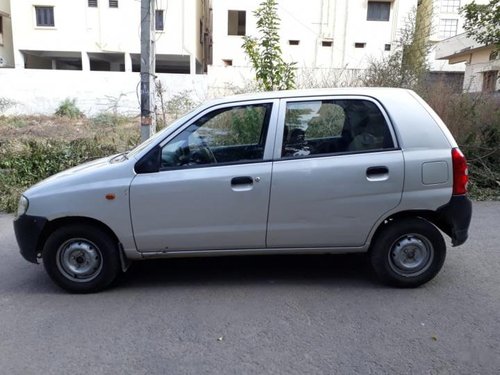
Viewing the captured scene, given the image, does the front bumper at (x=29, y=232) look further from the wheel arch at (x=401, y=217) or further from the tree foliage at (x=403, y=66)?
the tree foliage at (x=403, y=66)

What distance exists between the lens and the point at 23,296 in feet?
13.6

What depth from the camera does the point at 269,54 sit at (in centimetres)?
901

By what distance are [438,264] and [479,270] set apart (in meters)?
0.83

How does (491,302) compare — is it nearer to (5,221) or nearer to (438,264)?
(438,264)

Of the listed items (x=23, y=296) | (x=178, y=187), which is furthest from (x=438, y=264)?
(x=23, y=296)

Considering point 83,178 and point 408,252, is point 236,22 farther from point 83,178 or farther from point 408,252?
point 408,252

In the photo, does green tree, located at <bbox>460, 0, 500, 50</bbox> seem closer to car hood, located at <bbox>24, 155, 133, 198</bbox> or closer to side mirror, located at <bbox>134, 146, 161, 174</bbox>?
side mirror, located at <bbox>134, 146, 161, 174</bbox>

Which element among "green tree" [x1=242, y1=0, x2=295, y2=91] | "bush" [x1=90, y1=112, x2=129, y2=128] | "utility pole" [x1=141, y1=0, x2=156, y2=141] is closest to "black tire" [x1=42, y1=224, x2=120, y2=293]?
"utility pole" [x1=141, y1=0, x2=156, y2=141]

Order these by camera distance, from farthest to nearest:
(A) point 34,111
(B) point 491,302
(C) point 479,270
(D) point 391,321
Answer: (A) point 34,111 < (C) point 479,270 < (B) point 491,302 < (D) point 391,321

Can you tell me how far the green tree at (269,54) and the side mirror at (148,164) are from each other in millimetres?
5606

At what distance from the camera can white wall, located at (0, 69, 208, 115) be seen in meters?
24.9

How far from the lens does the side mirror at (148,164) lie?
Answer: 3961 mm

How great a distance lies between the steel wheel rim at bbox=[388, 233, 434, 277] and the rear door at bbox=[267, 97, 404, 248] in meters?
0.34

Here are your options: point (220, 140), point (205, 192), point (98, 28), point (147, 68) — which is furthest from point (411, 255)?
point (98, 28)
